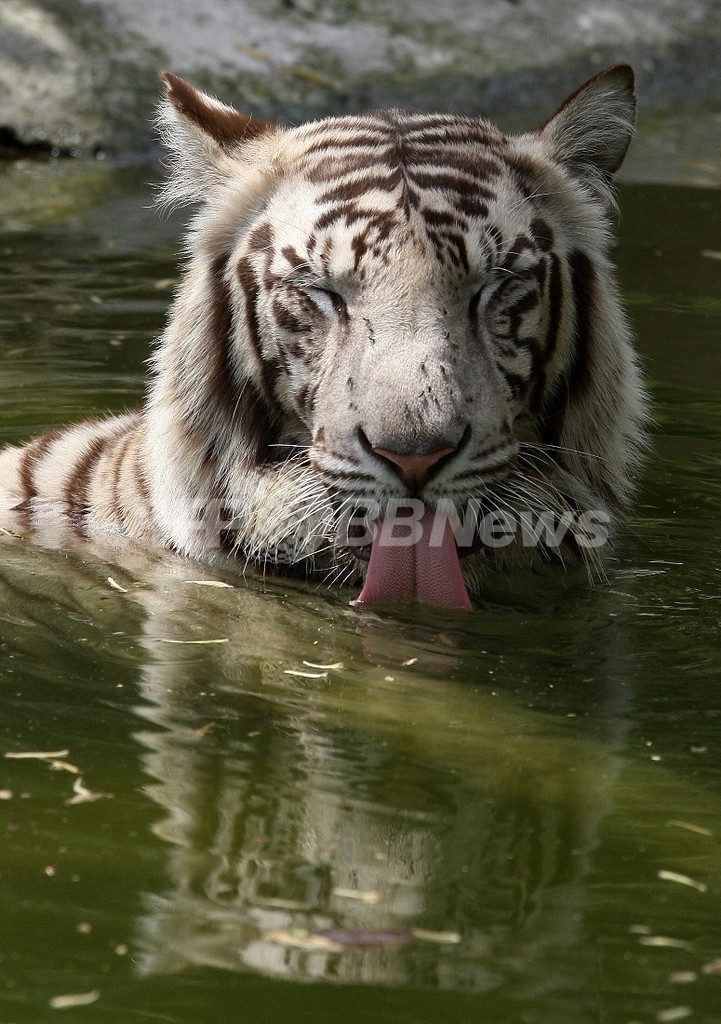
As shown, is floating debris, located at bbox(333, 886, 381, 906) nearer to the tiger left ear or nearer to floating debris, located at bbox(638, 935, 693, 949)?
floating debris, located at bbox(638, 935, 693, 949)

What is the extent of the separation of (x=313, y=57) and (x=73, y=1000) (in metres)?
8.63

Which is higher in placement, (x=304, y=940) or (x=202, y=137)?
(x=202, y=137)

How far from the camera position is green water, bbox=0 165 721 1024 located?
2082 mm

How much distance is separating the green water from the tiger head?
0.65ft

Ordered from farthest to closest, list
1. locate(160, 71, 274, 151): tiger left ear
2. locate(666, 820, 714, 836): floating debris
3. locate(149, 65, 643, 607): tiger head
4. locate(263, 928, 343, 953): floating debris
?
locate(160, 71, 274, 151): tiger left ear < locate(149, 65, 643, 607): tiger head < locate(666, 820, 714, 836): floating debris < locate(263, 928, 343, 953): floating debris

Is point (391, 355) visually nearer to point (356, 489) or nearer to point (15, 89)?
point (356, 489)

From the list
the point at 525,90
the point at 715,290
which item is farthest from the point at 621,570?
the point at 525,90

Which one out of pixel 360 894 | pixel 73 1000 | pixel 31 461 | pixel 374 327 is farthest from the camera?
pixel 31 461

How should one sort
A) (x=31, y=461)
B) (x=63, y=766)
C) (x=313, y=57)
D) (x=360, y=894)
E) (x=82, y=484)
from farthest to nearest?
(x=313, y=57), (x=31, y=461), (x=82, y=484), (x=63, y=766), (x=360, y=894)

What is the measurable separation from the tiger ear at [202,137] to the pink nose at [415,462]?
1028 mm

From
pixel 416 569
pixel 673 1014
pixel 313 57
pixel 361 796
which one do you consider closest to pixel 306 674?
pixel 416 569

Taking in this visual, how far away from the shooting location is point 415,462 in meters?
3.27

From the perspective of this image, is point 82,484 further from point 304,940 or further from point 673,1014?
point 673,1014

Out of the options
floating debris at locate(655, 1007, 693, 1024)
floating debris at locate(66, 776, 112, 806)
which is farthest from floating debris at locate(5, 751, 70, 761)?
floating debris at locate(655, 1007, 693, 1024)
